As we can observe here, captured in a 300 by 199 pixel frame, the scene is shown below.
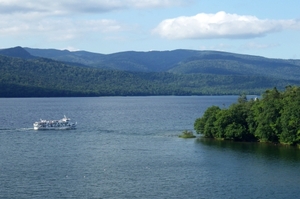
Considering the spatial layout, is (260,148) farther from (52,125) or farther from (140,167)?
(52,125)

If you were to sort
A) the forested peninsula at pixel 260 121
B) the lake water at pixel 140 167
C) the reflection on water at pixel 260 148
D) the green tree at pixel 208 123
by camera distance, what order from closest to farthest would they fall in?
the lake water at pixel 140 167 → the reflection on water at pixel 260 148 → the forested peninsula at pixel 260 121 → the green tree at pixel 208 123

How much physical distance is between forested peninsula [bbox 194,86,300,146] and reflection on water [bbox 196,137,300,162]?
6.07 ft

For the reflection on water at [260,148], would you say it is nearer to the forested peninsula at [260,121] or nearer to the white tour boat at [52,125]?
the forested peninsula at [260,121]

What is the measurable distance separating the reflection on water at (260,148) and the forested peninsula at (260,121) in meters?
1.85

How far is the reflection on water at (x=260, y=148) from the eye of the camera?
84.4m

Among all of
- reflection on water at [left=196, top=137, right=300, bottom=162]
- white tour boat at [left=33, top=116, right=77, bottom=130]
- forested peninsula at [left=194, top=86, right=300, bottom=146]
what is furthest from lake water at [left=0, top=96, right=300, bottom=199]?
white tour boat at [left=33, top=116, right=77, bottom=130]

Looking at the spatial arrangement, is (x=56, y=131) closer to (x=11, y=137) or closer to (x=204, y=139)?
(x=11, y=137)

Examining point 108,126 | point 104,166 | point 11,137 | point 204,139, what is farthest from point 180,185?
point 108,126

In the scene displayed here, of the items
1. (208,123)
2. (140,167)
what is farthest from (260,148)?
(140,167)

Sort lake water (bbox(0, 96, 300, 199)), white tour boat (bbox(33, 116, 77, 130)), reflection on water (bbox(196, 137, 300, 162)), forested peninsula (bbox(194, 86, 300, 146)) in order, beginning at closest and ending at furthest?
lake water (bbox(0, 96, 300, 199))
reflection on water (bbox(196, 137, 300, 162))
forested peninsula (bbox(194, 86, 300, 146))
white tour boat (bbox(33, 116, 77, 130))

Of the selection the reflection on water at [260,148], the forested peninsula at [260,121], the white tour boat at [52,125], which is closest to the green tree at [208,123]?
the forested peninsula at [260,121]

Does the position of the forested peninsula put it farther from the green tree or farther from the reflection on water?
the reflection on water

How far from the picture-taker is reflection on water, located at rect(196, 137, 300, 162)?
84.4m

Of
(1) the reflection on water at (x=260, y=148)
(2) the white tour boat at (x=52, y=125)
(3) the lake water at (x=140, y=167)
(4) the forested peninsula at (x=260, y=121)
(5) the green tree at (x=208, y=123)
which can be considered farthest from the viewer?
(2) the white tour boat at (x=52, y=125)
